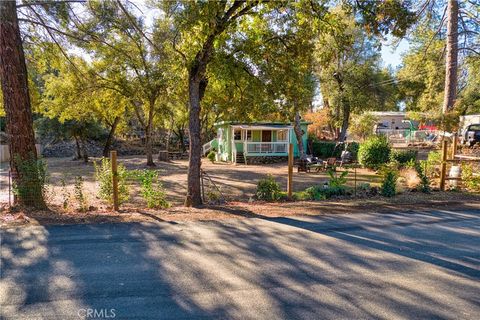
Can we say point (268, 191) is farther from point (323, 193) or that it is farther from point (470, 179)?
point (470, 179)

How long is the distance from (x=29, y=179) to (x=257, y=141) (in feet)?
68.0

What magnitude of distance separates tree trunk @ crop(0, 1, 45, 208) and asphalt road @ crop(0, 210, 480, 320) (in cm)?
170

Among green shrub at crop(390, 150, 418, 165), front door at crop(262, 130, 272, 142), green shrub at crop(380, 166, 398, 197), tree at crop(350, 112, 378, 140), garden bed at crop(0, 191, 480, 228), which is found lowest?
garden bed at crop(0, 191, 480, 228)

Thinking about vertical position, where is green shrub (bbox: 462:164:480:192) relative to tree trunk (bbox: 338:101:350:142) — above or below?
below

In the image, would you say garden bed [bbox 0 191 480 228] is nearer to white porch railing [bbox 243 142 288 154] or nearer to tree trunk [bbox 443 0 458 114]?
tree trunk [bbox 443 0 458 114]

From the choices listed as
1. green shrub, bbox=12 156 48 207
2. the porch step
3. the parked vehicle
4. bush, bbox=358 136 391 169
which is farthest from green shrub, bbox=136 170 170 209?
the parked vehicle

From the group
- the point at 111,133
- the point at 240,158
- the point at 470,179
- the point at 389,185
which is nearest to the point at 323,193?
the point at 389,185

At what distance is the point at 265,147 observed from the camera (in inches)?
1010

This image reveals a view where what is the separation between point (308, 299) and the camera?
3.32 metres

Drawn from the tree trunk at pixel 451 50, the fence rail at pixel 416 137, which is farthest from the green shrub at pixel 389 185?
the fence rail at pixel 416 137

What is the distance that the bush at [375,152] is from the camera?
18.9 m

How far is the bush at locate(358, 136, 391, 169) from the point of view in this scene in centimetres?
1891

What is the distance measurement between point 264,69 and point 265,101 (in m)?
1.30

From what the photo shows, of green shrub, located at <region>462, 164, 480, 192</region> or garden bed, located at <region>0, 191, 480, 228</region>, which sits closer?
garden bed, located at <region>0, 191, 480, 228</region>
